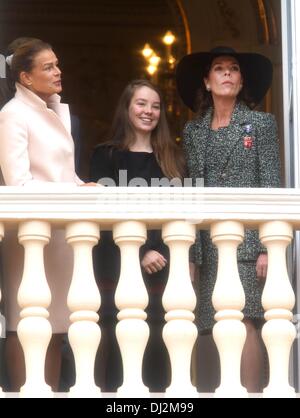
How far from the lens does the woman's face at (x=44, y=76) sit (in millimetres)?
6586

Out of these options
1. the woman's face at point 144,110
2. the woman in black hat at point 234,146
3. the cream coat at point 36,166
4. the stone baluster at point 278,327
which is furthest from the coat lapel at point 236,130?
the stone baluster at point 278,327

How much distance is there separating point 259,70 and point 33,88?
3.72 ft

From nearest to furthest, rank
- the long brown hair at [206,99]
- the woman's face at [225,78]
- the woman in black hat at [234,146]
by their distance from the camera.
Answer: the woman in black hat at [234,146] < the woman's face at [225,78] < the long brown hair at [206,99]

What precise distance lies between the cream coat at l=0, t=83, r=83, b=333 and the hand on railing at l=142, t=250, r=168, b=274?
1.16 feet

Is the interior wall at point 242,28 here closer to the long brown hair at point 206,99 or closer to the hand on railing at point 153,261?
the long brown hair at point 206,99

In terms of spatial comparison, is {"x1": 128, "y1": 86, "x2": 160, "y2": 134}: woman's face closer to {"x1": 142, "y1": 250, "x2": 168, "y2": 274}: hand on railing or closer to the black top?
the black top

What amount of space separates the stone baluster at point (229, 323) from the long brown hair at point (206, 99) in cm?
123

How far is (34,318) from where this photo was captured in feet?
18.8

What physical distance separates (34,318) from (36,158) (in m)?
0.94

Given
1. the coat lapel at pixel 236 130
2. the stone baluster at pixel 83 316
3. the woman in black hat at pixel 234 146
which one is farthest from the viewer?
the coat lapel at pixel 236 130

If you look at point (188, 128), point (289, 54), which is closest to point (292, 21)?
point (289, 54)

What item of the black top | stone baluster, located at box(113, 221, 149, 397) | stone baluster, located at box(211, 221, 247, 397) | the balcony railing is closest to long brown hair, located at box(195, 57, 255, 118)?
the black top

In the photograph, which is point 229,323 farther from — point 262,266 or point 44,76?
point 44,76

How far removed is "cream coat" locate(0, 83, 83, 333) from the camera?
20.5 feet
